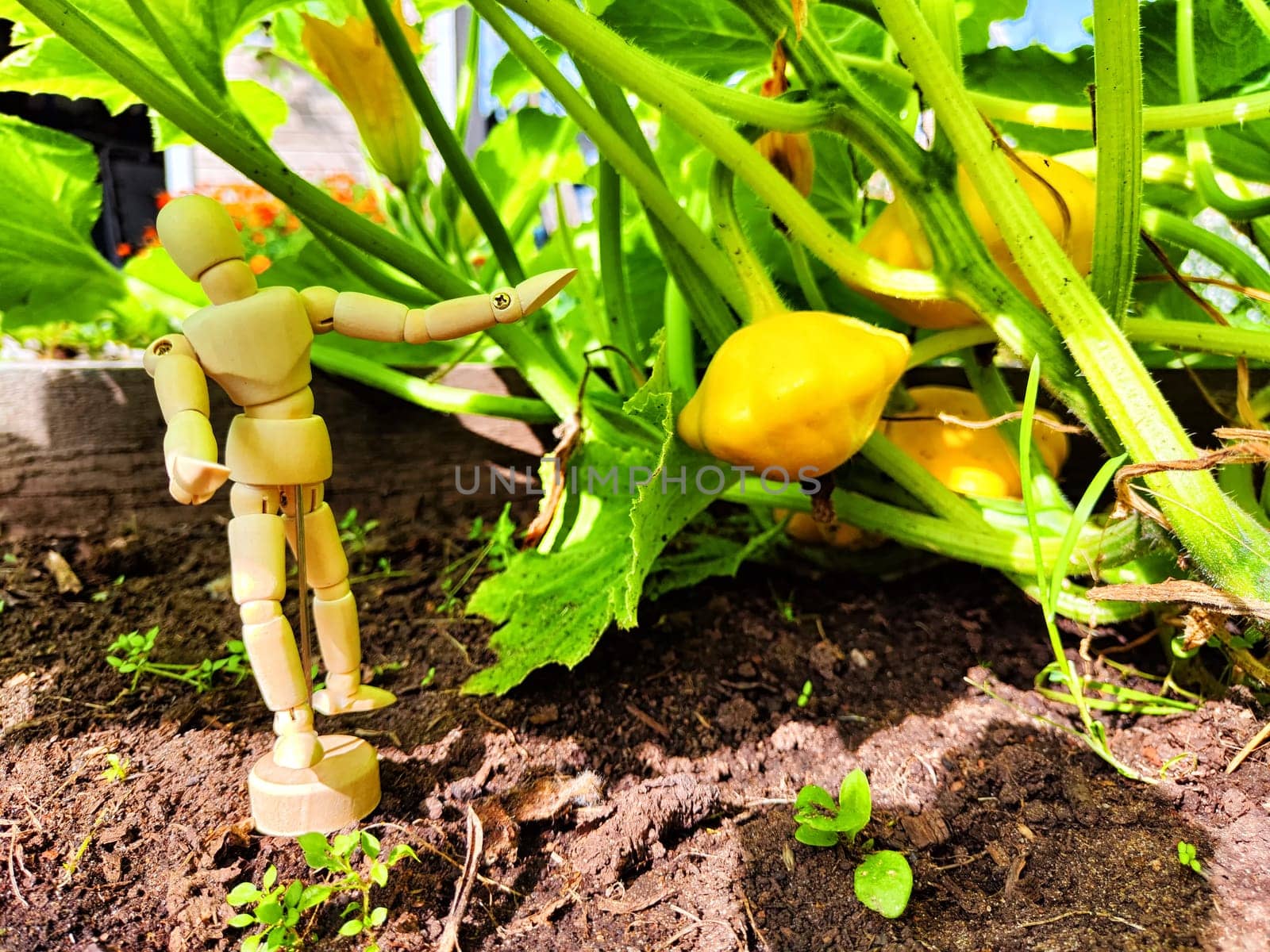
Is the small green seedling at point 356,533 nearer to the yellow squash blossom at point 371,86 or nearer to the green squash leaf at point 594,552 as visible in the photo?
the green squash leaf at point 594,552

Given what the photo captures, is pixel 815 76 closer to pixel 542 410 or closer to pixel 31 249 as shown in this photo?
pixel 542 410

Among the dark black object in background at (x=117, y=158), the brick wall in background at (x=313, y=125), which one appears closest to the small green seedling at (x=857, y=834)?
the dark black object in background at (x=117, y=158)

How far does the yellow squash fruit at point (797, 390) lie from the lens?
2.28 feet

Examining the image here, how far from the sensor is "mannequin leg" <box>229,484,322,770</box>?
62cm

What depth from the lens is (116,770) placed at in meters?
0.72

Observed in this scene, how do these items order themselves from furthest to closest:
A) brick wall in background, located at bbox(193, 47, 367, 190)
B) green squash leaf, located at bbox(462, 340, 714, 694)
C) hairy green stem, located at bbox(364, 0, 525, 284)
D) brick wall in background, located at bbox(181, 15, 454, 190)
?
1. brick wall in background, located at bbox(193, 47, 367, 190)
2. brick wall in background, located at bbox(181, 15, 454, 190)
3. hairy green stem, located at bbox(364, 0, 525, 284)
4. green squash leaf, located at bbox(462, 340, 714, 694)

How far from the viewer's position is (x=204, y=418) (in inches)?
23.0

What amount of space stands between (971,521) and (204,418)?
682 millimetres

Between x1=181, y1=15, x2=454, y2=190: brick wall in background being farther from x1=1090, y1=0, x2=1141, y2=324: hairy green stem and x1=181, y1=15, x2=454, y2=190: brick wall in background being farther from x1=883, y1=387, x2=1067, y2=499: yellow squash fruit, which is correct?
x1=1090, y1=0, x2=1141, y2=324: hairy green stem

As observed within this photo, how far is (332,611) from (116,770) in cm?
23

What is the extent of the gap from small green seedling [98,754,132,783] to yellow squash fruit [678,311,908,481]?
1.80 feet

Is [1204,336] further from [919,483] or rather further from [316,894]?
[316,894]

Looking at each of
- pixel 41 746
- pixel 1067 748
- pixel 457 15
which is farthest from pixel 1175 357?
pixel 457 15

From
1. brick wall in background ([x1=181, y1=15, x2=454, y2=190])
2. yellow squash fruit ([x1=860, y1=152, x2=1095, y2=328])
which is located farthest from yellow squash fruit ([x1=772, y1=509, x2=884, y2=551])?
brick wall in background ([x1=181, y1=15, x2=454, y2=190])
